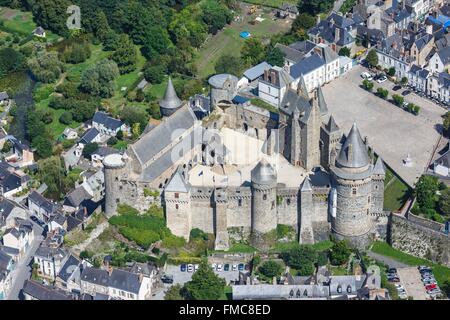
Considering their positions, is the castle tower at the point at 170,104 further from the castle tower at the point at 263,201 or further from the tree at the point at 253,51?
the tree at the point at 253,51

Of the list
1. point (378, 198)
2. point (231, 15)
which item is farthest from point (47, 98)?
point (378, 198)

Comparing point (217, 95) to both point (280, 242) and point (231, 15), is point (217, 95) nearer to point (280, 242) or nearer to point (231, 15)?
point (280, 242)

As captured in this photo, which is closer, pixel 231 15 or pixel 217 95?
pixel 217 95

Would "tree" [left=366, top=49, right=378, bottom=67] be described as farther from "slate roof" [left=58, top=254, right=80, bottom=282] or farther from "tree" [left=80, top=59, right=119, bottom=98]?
"slate roof" [left=58, top=254, right=80, bottom=282]

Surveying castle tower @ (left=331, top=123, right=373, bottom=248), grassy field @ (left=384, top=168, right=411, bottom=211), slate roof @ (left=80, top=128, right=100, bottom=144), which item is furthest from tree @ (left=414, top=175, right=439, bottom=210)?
slate roof @ (left=80, top=128, right=100, bottom=144)

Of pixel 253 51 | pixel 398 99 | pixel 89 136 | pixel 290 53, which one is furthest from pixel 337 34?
pixel 89 136

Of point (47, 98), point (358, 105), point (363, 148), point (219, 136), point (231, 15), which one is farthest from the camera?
point (231, 15)
